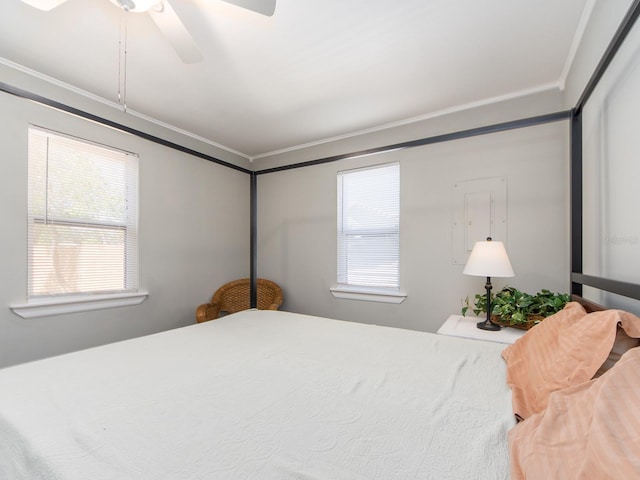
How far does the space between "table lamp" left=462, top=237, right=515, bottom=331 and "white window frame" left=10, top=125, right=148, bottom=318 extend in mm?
2812

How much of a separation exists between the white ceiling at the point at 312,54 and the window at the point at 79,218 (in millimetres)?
534

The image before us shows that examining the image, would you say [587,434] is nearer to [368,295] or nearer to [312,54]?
[312,54]

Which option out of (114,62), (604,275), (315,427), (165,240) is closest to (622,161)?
(604,275)

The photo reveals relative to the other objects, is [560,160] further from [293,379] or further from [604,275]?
[293,379]

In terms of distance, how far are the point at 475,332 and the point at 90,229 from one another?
3.05 m

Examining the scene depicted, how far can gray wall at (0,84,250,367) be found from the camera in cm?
208

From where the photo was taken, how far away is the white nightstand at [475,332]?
1.92 metres

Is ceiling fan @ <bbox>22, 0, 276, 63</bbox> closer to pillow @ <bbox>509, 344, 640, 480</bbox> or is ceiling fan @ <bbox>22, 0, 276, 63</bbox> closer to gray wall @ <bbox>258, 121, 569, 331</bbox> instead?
pillow @ <bbox>509, 344, 640, 480</bbox>

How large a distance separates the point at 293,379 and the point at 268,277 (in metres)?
2.72

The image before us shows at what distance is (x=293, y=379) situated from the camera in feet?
4.04

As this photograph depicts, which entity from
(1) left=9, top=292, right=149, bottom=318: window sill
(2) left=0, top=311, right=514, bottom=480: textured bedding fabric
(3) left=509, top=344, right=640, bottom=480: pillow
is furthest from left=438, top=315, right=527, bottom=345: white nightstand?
(1) left=9, top=292, right=149, bottom=318: window sill

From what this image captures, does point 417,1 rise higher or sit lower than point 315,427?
higher

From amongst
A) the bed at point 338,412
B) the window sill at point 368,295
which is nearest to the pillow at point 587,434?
the bed at point 338,412

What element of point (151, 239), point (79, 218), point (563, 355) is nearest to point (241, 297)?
point (151, 239)
